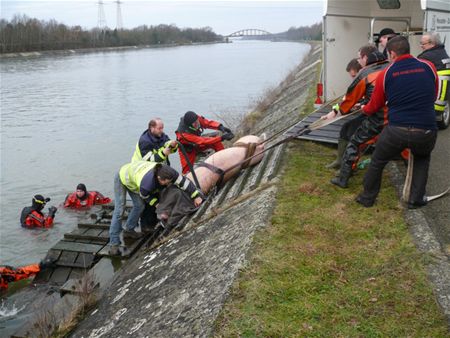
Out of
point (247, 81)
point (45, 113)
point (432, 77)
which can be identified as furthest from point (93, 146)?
point (247, 81)

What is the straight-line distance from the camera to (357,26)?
36.8 feet

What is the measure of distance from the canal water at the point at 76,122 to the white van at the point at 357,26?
287 inches

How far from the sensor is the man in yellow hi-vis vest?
6500 millimetres

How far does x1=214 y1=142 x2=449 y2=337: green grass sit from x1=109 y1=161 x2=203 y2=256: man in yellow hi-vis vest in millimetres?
1576

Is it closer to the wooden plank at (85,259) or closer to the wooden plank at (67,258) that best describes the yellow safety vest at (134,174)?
the wooden plank at (85,259)

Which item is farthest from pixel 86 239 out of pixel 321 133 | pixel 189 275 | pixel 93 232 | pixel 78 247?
pixel 321 133

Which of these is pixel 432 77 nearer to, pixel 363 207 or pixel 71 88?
pixel 363 207

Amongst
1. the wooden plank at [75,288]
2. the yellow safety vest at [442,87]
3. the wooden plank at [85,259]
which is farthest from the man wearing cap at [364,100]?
the wooden plank at [85,259]

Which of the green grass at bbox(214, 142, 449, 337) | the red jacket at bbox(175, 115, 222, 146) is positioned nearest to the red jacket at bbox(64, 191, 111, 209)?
the red jacket at bbox(175, 115, 222, 146)

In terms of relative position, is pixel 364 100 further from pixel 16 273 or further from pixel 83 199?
pixel 83 199

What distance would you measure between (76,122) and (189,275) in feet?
68.5

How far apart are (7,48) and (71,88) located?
44321mm

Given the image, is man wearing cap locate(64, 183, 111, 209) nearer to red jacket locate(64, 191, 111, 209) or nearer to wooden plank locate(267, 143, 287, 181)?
red jacket locate(64, 191, 111, 209)

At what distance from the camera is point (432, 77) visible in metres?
4.85
